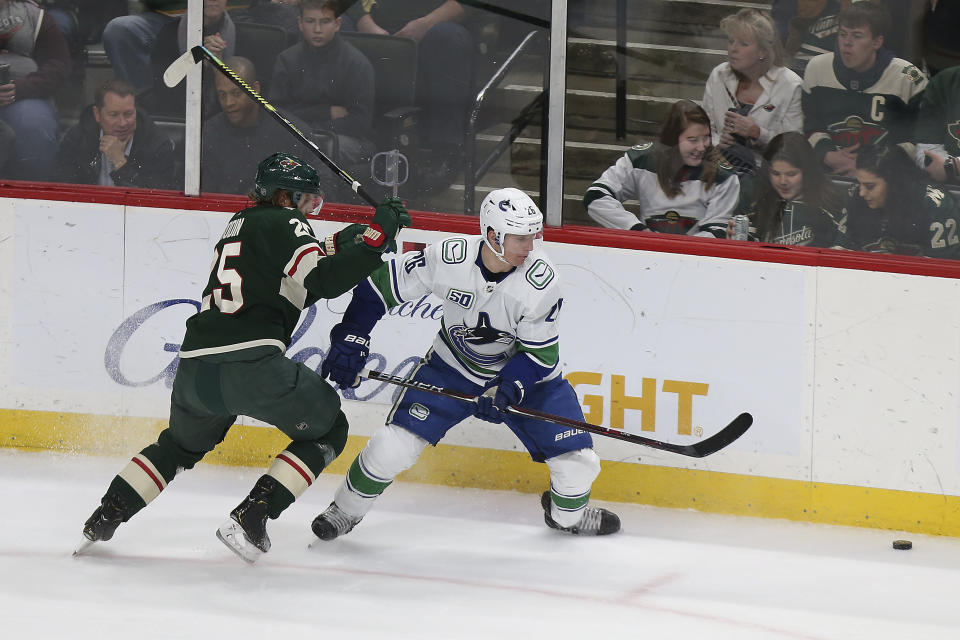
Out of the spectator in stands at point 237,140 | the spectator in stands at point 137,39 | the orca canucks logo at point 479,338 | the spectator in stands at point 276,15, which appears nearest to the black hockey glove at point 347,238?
the orca canucks logo at point 479,338

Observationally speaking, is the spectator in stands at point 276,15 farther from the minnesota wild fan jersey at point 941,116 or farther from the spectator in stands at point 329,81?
the minnesota wild fan jersey at point 941,116

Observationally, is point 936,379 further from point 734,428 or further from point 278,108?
point 278,108

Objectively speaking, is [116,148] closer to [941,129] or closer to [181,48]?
[181,48]

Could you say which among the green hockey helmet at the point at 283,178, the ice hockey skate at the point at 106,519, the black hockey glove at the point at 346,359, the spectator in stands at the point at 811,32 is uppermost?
the spectator in stands at the point at 811,32

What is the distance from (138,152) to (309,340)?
0.89m

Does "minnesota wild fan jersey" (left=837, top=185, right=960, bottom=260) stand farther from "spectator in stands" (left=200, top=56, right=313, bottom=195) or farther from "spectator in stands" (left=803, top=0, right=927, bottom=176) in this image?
"spectator in stands" (left=200, top=56, right=313, bottom=195)

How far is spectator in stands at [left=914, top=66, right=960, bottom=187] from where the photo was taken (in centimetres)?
380

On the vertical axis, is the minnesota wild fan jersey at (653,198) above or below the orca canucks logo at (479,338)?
above

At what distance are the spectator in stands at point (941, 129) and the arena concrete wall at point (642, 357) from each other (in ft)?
1.05

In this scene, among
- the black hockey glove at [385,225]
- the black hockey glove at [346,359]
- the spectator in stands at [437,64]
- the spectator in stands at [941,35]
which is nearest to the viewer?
the black hockey glove at [385,225]

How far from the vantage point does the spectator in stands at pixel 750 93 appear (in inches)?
155

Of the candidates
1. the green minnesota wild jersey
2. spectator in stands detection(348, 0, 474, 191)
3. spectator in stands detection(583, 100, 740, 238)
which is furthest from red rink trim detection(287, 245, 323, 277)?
spectator in stands detection(583, 100, 740, 238)

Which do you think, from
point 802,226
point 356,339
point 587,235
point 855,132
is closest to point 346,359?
point 356,339

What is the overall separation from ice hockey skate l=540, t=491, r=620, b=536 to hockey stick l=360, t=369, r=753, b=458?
30 cm
